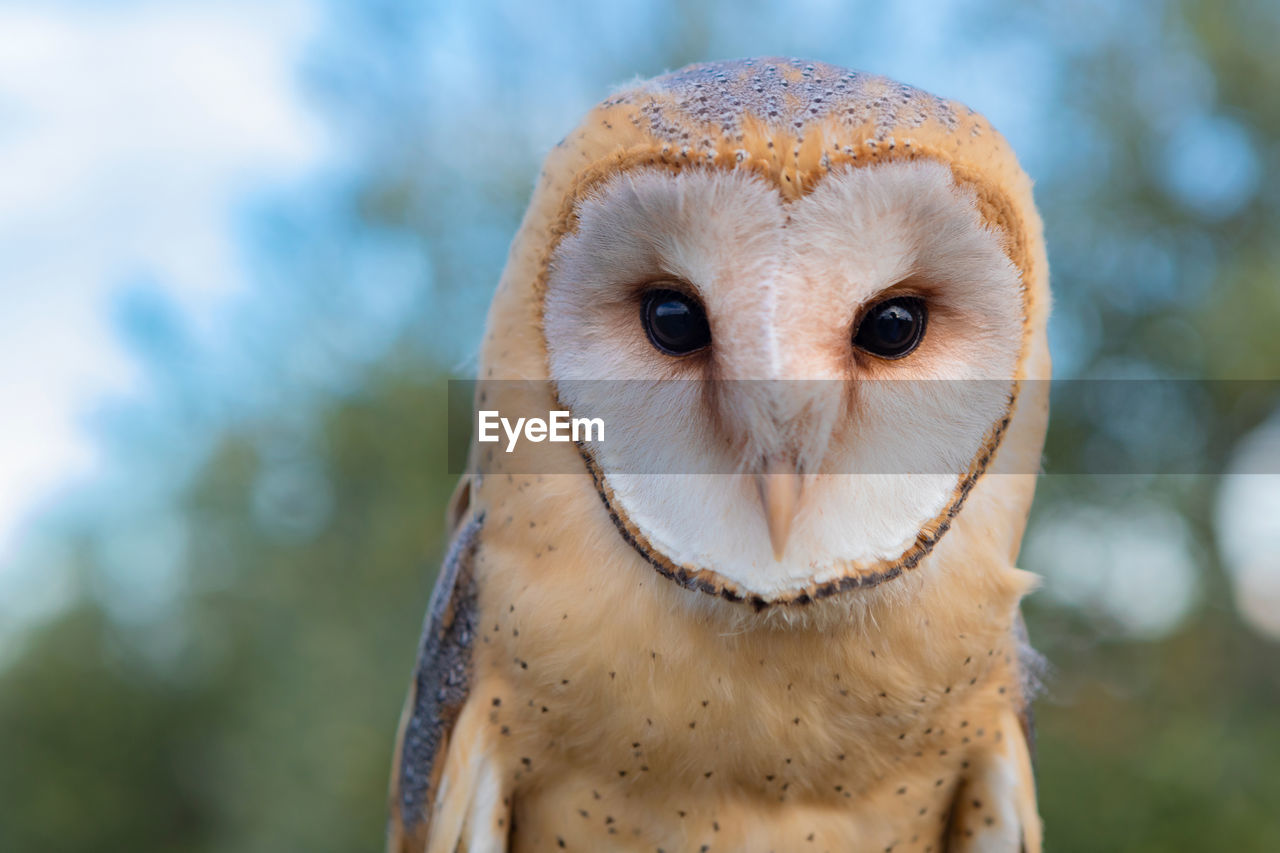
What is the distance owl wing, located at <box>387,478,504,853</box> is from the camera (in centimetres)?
104

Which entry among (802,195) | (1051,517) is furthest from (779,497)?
(1051,517)

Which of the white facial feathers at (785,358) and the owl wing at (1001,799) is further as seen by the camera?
the owl wing at (1001,799)

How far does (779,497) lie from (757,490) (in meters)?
0.04

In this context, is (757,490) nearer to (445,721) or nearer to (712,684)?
(712,684)

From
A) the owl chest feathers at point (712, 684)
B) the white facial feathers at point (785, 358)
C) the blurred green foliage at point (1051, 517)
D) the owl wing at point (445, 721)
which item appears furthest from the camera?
the blurred green foliage at point (1051, 517)

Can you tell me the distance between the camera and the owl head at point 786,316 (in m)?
0.71

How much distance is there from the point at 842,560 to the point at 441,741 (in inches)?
25.8

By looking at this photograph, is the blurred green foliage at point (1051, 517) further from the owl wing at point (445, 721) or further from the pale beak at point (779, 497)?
the pale beak at point (779, 497)

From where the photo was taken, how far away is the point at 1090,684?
511 centimetres

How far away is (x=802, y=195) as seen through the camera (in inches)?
28.5

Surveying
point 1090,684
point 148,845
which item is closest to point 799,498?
point 1090,684

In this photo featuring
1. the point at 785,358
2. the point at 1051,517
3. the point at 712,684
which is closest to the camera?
the point at 785,358

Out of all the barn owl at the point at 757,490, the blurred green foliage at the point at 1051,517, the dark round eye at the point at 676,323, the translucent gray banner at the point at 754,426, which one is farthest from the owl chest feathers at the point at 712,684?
the blurred green foliage at the point at 1051,517

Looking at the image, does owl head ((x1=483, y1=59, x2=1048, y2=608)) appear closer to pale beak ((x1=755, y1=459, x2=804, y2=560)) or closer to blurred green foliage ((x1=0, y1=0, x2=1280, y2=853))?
pale beak ((x1=755, y1=459, x2=804, y2=560))
